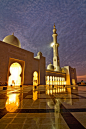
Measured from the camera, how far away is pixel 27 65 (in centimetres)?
1642

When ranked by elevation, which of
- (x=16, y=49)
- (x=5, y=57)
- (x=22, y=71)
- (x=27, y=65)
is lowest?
(x=22, y=71)

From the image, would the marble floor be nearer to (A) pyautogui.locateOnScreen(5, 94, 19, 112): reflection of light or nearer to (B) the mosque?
(A) pyautogui.locateOnScreen(5, 94, 19, 112): reflection of light

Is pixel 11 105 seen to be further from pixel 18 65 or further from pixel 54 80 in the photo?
pixel 54 80

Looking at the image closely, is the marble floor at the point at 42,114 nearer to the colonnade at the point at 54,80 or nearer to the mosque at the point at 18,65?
the mosque at the point at 18,65

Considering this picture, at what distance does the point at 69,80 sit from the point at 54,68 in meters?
7.63

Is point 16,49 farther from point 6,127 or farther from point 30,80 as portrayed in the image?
point 6,127

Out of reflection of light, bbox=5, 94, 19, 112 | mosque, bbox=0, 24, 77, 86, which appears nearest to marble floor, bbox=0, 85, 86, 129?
reflection of light, bbox=5, 94, 19, 112

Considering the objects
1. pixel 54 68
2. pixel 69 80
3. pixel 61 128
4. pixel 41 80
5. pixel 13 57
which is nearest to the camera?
pixel 61 128

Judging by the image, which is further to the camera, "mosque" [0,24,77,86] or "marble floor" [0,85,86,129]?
"mosque" [0,24,77,86]

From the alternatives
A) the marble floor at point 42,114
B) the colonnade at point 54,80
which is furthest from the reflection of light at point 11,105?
the colonnade at point 54,80

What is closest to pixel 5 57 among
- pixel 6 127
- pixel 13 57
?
pixel 13 57

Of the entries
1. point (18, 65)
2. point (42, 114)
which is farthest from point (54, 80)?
point (42, 114)

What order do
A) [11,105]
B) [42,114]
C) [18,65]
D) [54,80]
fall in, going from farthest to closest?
[54,80], [18,65], [11,105], [42,114]

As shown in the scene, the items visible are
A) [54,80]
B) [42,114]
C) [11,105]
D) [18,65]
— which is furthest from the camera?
[54,80]
